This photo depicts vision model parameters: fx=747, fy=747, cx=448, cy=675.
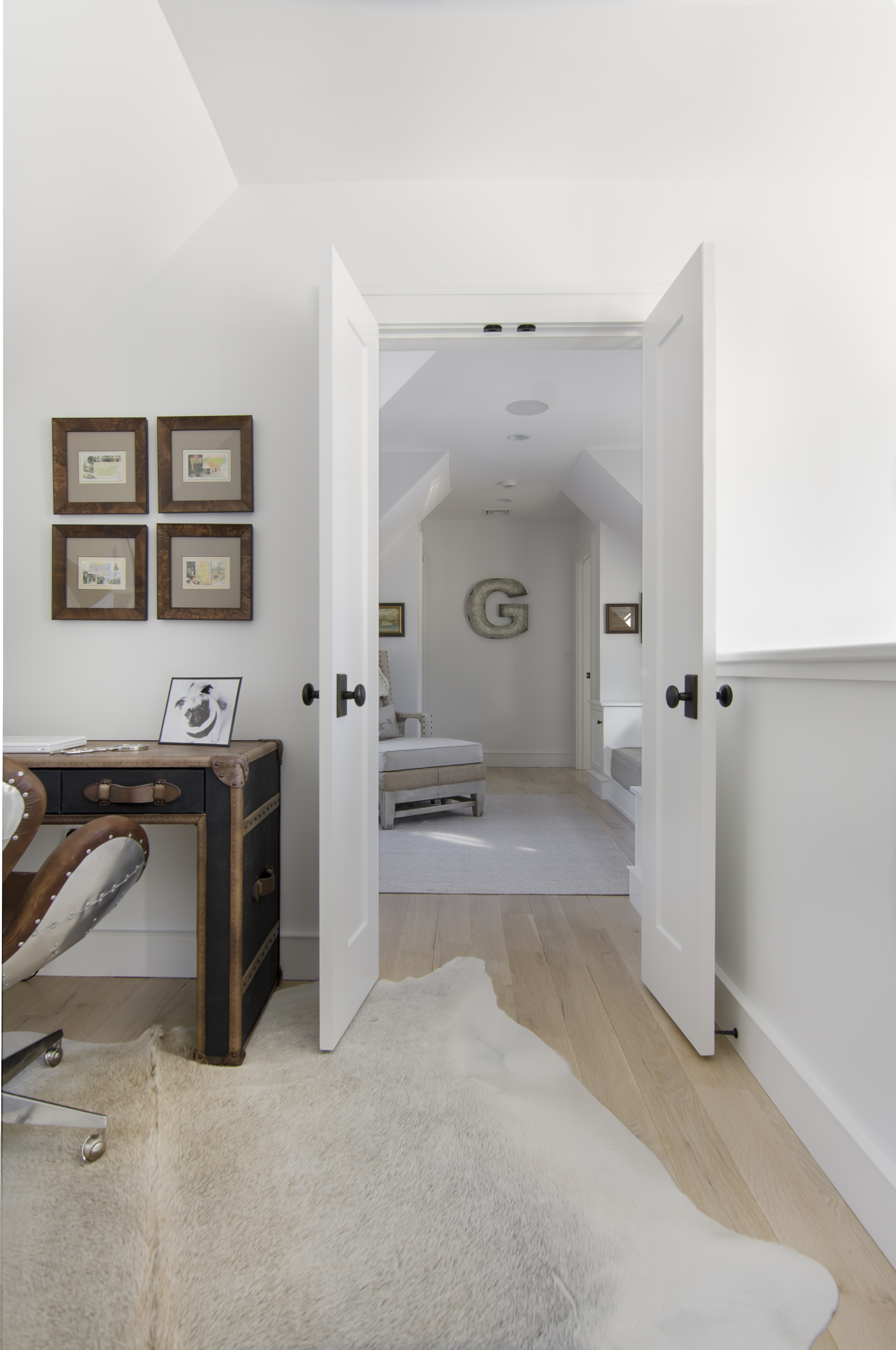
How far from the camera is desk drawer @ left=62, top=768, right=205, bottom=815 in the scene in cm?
185

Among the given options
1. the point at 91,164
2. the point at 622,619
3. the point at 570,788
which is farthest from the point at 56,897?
the point at 622,619

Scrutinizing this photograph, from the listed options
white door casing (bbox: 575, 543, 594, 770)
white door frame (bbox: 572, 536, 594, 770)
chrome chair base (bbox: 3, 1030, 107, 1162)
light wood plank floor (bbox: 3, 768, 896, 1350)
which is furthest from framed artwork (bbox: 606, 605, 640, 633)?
chrome chair base (bbox: 3, 1030, 107, 1162)

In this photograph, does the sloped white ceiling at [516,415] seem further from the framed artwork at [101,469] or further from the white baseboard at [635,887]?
the white baseboard at [635,887]

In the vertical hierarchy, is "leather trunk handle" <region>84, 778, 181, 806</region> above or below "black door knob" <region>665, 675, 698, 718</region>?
below

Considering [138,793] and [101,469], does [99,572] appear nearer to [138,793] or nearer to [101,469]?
[101,469]

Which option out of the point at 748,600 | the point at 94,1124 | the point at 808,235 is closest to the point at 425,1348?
the point at 94,1124

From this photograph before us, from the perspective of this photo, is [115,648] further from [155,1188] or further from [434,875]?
[434,875]

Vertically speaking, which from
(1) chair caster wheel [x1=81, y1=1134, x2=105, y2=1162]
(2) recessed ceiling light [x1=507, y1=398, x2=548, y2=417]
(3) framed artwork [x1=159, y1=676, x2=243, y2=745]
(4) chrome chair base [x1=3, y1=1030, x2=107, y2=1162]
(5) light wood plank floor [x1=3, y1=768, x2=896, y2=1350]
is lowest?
(5) light wood plank floor [x1=3, y1=768, x2=896, y2=1350]

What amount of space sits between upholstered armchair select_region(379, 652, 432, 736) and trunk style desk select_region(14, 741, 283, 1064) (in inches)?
132

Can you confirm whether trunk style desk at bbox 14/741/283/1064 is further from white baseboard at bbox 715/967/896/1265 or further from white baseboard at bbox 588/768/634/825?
white baseboard at bbox 588/768/634/825

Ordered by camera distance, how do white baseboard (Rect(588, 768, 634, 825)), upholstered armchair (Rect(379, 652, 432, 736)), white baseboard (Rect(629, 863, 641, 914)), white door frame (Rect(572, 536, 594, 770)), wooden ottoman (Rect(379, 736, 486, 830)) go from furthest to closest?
white door frame (Rect(572, 536, 594, 770)) → upholstered armchair (Rect(379, 652, 432, 736)) → white baseboard (Rect(588, 768, 634, 825)) → wooden ottoman (Rect(379, 736, 486, 830)) → white baseboard (Rect(629, 863, 641, 914))

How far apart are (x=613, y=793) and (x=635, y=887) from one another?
238cm

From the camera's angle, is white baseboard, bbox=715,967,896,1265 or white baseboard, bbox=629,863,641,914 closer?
white baseboard, bbox=715,967,896,1265

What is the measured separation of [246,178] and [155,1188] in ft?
8.76
